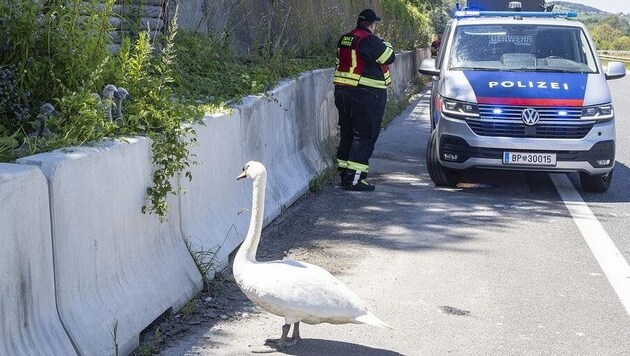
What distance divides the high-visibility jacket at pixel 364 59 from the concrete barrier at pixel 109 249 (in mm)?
5097

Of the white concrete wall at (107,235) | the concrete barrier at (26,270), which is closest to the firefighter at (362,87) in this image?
the white concrete wall at (107,235)

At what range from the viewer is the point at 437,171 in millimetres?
11555

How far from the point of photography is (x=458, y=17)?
1359cm

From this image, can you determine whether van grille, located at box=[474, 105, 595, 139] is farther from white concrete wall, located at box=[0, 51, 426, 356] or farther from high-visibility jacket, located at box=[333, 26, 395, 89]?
white concrete wall, located at box=[0, 51, 426, 356]

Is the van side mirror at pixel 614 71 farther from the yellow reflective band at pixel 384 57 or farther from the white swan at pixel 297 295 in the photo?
the white swan at pixel 297 295

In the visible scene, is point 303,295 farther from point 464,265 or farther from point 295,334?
point 464,265

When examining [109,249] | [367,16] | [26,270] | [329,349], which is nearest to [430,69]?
[367,16]

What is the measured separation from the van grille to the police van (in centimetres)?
1

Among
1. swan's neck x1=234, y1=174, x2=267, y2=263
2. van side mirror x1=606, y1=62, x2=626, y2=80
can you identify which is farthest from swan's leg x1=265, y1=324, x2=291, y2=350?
van side mirror x1=606, y1=62, x2=626, y2=80

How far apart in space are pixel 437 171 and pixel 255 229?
606 cm

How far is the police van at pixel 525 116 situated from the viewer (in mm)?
10984

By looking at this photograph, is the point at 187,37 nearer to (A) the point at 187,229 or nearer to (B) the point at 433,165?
(B) the point at 433,165

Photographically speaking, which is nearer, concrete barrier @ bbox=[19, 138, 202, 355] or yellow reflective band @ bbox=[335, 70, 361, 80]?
concrete barrier @ bbox=[19, 138, 202, 355]

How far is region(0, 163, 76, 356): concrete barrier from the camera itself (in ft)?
13.9
